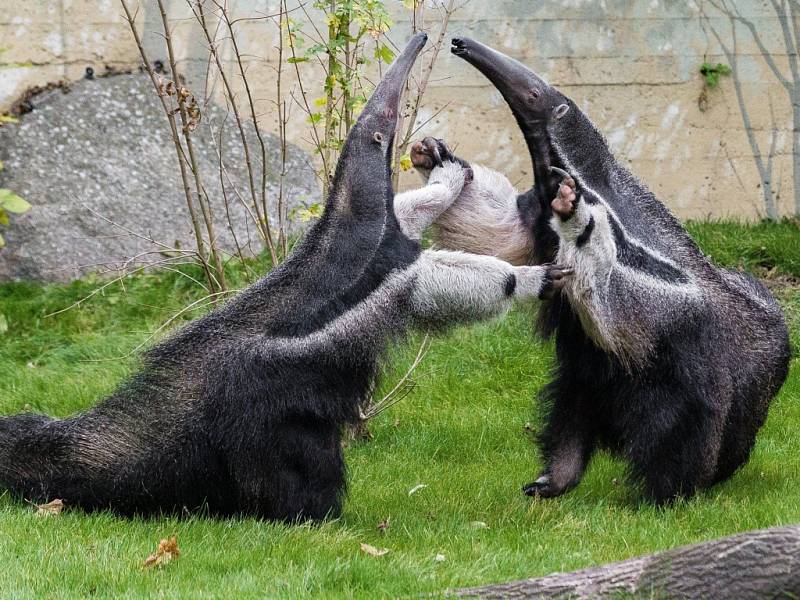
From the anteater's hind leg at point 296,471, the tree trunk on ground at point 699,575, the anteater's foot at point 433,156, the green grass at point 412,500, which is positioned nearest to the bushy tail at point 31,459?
the green grass at point 412,500

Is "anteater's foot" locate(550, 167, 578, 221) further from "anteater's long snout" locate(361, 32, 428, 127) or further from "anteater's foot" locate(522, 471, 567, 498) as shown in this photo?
"anteater's foot" locate(522, 471, 567, 498)

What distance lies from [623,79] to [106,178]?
5502 millimetres

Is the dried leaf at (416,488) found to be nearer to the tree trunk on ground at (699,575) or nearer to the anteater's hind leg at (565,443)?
the anteater's hind leg at (565,443)

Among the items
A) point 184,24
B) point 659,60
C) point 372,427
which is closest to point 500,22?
point 659,60

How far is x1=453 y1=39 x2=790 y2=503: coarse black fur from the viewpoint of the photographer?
255 inches

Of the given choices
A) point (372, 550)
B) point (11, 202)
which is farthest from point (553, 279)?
point (11, 202)

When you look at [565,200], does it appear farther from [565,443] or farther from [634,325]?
[565,443]

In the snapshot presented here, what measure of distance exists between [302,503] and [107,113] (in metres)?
7.08

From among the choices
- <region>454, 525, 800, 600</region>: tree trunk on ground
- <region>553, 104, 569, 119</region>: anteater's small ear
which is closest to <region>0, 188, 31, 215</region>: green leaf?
<region>553, 104, 569, 119</region>: anteater's small ear

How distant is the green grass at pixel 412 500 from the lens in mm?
5082

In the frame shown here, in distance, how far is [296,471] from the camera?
241 inches

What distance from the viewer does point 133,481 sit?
632cm

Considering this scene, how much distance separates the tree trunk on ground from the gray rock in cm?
768

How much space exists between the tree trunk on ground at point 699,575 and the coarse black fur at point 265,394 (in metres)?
Result: 1.91
